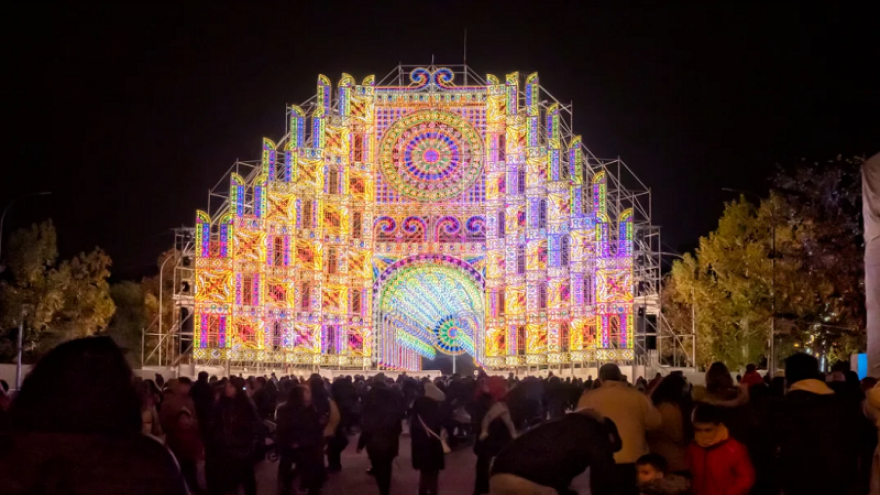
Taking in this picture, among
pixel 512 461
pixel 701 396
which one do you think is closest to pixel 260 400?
pixel 701 396

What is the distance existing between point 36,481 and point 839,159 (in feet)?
123

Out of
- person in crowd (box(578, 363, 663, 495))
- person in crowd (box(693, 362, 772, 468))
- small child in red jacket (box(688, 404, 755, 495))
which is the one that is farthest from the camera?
person in crowd (box(578, 363, 663, 495))

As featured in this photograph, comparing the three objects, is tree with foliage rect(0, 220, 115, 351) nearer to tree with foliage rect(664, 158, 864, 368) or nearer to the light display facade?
the light display facade

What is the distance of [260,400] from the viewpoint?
73.5 ft

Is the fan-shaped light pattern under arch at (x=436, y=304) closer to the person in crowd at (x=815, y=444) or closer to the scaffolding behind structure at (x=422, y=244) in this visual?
the scaffolding behind structure at (x=422, y=244)

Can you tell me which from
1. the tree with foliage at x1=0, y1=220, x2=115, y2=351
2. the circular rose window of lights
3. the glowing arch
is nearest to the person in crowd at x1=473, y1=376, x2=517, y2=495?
the glowing arch

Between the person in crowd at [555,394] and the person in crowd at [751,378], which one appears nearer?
the person in crowd at [751,378]

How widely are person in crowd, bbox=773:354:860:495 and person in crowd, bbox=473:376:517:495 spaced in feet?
17.0

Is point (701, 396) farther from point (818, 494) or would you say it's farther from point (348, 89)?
point (348, 89)

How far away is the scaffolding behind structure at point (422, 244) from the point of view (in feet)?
166

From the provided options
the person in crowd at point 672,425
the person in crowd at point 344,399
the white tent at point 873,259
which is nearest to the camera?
the person in crowd at point 672,425

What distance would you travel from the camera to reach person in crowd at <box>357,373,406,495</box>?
15523 millimetres

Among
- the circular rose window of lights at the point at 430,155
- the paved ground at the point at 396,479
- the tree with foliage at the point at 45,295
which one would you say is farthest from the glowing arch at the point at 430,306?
the paved ground at the point at 396,479

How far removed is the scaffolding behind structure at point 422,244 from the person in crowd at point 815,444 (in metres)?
38.9
